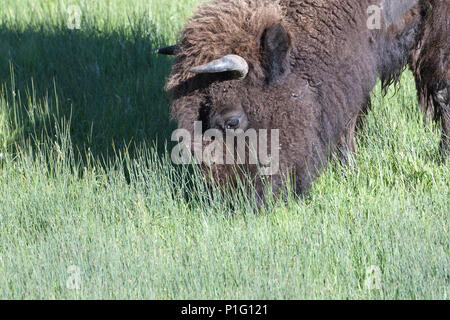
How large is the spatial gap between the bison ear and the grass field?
917mm

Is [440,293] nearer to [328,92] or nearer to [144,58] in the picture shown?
[328,92]

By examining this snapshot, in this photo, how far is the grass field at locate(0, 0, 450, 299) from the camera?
396 centimetres

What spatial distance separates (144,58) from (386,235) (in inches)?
180

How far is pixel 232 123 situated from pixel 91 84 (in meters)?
3.34

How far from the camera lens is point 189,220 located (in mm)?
4941

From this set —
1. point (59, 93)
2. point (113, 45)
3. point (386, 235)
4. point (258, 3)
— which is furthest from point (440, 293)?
point (113, 45)

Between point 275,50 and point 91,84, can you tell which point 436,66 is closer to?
point 275,50

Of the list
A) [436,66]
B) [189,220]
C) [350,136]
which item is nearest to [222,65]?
[189,220]

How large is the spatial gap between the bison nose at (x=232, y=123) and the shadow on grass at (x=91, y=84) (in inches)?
69.4

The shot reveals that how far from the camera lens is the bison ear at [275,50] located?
475 centimetres

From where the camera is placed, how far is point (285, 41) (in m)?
4.80

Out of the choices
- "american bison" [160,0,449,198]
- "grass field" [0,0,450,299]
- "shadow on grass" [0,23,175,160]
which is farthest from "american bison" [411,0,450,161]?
"shadow on grass" [0,23,175,160]

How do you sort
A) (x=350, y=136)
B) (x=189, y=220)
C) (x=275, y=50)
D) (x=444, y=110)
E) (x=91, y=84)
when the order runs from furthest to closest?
(x=91, y=84), (x=350, y=136), (x=444, y=110), (x=189, y=220), (x=275, y=50)

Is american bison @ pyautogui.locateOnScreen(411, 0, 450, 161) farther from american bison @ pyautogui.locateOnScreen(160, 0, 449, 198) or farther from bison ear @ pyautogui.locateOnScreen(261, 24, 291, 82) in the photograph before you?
bison ear @ pyautogui.locateOnScreen(261, 24, 291, 82)
